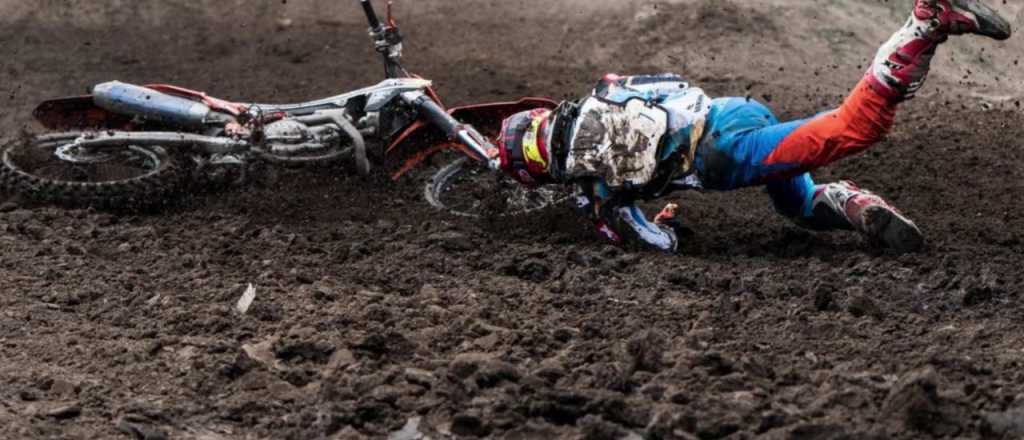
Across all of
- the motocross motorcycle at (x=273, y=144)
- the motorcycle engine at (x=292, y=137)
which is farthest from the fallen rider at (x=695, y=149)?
the motorcycle engine at (x=292, y=137)

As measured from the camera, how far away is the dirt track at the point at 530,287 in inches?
235

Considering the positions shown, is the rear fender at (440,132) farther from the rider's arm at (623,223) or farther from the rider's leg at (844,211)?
the rider's leg at (844,211)

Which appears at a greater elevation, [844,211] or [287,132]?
[287,132]

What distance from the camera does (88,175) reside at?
996 centimetres

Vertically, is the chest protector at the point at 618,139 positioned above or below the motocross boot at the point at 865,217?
above

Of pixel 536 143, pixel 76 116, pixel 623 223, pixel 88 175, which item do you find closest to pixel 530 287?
pixel 623 223

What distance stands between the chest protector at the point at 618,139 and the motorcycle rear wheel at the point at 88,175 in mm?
2800

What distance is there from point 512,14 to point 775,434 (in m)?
8.11

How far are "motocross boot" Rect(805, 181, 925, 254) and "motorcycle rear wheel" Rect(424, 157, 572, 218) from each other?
5.14 feet

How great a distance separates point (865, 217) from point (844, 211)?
252mm

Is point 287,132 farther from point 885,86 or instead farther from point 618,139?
point 885,86

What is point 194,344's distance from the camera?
704cm

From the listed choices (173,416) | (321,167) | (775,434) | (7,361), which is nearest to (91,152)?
(321,167)

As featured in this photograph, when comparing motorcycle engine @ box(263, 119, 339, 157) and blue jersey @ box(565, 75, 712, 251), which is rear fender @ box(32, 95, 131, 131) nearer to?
motorcycle engine @ box(263, 119, 339, 157)
